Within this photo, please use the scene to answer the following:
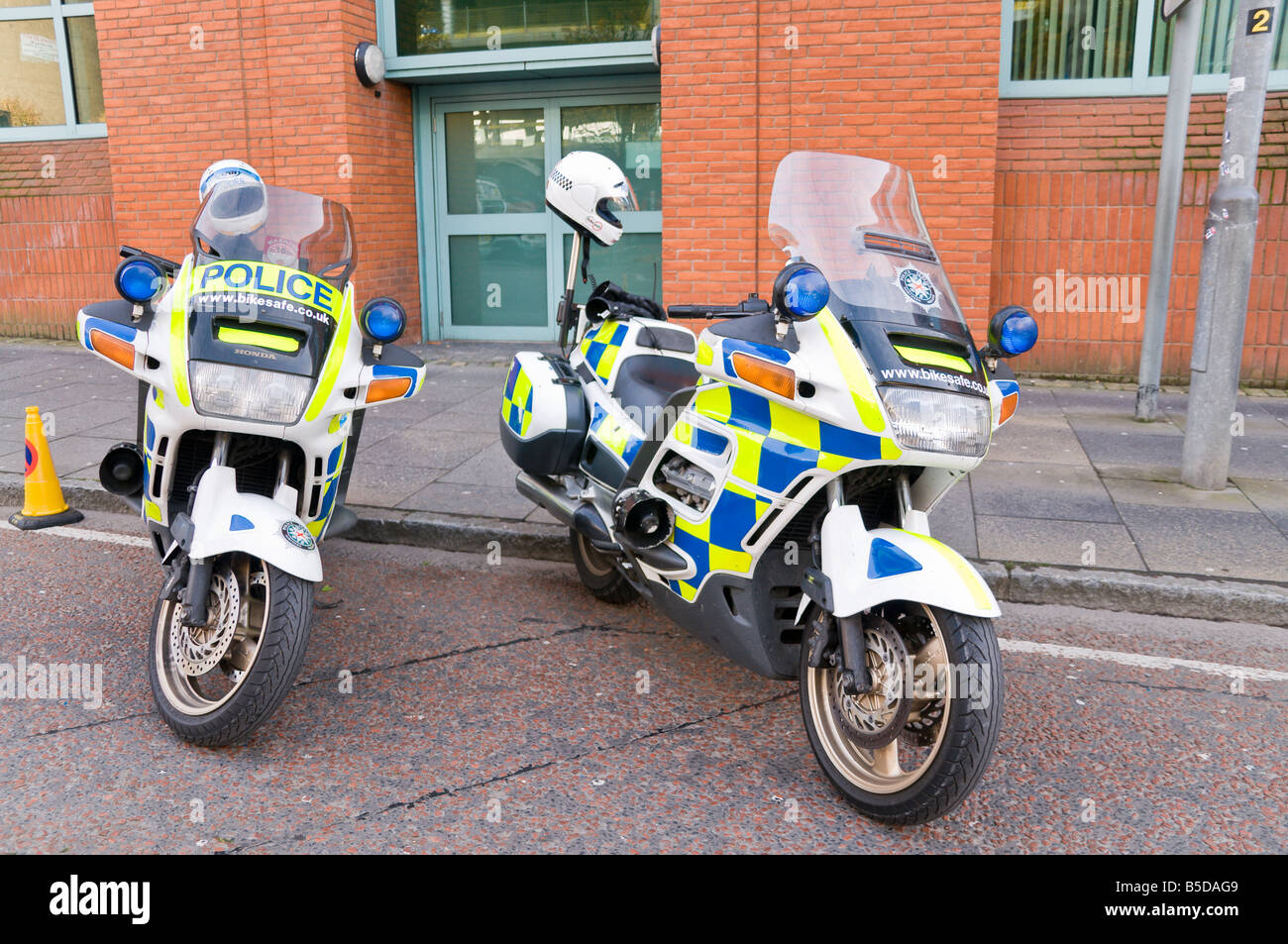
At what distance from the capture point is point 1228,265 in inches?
236

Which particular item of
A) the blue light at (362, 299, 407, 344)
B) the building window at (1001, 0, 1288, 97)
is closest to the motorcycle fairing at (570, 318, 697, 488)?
the blue light at (362, 299, 407, 344)

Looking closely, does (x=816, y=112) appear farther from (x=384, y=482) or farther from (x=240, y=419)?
(x=240, y=419)

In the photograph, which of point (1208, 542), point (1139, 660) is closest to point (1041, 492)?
point (1208, 542)

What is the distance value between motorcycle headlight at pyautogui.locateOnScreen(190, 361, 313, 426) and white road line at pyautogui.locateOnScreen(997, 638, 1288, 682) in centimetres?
267

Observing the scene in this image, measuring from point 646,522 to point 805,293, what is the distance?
Answer: 1090 millimetres

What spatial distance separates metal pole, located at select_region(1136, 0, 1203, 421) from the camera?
7438mm

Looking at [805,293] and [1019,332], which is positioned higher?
[805,293]

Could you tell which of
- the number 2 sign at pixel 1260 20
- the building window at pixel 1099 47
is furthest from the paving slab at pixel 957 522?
the building window at pixel 1099 47

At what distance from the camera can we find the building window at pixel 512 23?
9.91 metres

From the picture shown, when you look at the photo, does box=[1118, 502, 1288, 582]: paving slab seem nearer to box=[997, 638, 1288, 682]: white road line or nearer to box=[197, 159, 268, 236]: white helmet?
box=[997, 638, 1288, 682]: white road line

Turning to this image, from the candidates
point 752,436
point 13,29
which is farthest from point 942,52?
point 13,29

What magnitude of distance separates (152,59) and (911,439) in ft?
32.4

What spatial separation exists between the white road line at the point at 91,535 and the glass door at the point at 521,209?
217 inches

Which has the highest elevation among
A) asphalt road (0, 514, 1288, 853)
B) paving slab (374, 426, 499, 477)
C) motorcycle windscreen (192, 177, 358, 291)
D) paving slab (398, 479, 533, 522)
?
motorcycle windscreen (192, 177, 358, 291)
